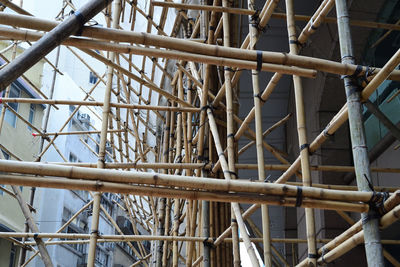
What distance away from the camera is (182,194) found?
3373mm

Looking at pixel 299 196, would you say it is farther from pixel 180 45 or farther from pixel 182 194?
pixel 180 45

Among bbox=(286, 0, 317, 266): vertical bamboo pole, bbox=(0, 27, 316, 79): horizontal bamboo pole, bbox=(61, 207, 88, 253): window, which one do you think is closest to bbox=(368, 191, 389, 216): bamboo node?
bbox=(286, 0, 317, 266): vertical bamboo pole

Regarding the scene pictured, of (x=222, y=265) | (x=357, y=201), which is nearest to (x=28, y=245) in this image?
(x=222, y=265)

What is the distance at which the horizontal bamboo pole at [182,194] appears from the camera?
126 inches

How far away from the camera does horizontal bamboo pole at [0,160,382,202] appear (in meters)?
3.15

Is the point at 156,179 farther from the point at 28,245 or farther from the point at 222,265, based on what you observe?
the point at 28,245

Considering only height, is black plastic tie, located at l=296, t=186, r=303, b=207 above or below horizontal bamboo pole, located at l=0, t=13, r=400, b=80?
below

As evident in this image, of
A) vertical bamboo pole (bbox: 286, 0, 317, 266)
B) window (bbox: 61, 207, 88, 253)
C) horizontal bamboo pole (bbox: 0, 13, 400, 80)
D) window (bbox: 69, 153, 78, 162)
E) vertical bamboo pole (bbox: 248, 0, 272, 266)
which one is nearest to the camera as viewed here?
horizontal bamboo pole (bbox: 0, 13, 400, 80)

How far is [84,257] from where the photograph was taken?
2044 centimetres

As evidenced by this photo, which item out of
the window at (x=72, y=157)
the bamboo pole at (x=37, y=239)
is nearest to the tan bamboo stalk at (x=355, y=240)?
the bamboo pole at (x=37, y=239)

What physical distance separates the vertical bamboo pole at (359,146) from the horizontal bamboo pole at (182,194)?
4.8 inches

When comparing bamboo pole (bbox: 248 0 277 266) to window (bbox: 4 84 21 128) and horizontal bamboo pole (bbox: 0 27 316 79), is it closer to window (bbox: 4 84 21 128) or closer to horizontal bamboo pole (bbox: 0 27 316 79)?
horizontal bamboo pole (bbox: 0 27 316 79)

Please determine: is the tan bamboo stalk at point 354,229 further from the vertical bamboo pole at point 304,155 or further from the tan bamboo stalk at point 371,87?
the tan bamboo stalk at point 371,87

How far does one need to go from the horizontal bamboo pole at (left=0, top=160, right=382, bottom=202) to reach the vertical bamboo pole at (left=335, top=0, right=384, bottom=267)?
0.14m
